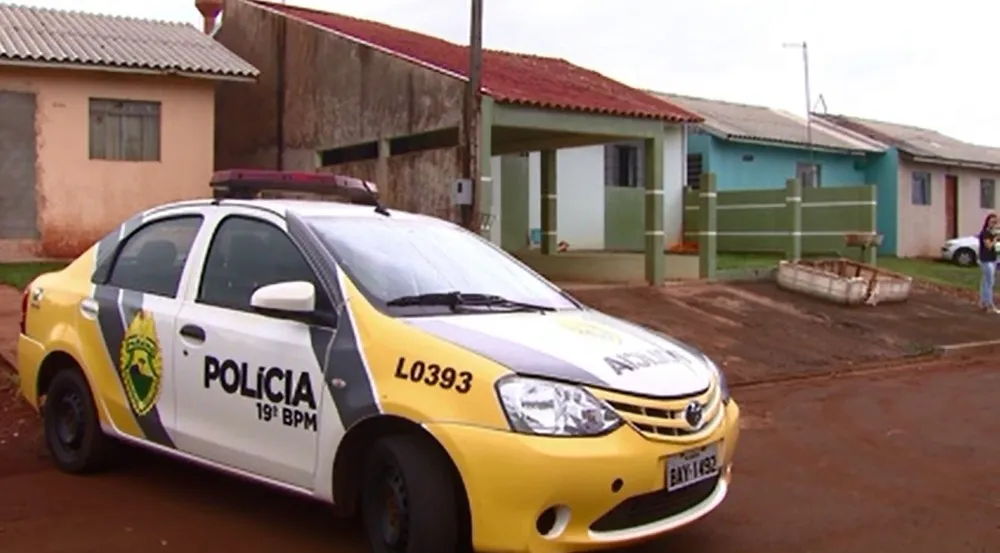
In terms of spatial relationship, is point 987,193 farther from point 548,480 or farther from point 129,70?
point 548,480

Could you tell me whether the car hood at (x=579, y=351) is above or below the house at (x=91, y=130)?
below

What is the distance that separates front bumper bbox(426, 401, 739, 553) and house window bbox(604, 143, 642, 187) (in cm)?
1900

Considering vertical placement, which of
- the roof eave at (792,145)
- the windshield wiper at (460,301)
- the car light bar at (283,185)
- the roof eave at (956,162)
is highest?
the roof eave at (792,145)

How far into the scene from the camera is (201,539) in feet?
15.9

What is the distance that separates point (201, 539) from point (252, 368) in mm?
850

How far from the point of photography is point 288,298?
14.8 ft

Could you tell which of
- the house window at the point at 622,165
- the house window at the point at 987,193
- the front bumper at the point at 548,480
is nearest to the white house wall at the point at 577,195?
the house window at the point at 622,165

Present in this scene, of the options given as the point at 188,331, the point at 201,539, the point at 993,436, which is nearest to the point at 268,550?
the point at 201,539

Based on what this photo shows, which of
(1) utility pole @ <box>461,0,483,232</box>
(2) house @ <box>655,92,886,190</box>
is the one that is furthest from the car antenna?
(2) house @ <box>655,92,886,190</box>

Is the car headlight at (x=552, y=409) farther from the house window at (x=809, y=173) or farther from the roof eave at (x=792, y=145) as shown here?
the house window at (x=809, y=173)

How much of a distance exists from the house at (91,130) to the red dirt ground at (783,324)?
7845 mm

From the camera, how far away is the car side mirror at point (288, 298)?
452cm

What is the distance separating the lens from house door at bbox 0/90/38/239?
1692 centimetres

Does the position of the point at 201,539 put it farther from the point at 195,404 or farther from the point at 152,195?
the point at 152,195
